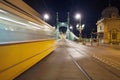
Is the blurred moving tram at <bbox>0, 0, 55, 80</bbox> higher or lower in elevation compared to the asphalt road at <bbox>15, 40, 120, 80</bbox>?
higher

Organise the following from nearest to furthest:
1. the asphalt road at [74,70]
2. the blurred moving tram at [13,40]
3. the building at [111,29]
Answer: the blurred moving tram at [13,40]
the asphalt road at [74,70]
the building at [111,29]

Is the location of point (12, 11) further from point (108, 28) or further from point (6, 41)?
point (108, 28)

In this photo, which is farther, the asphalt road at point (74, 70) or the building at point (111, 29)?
the building at point (111, 29)

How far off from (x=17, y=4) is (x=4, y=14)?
1902mm

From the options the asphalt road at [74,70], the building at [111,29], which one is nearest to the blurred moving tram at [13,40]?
the asphalt road at [74,70]

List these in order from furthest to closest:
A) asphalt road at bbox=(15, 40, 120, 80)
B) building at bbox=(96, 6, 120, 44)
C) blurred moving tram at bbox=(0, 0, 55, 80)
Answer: building at bbox=(96, 6, 120, 44), asphalt road at bbox=(15, 40, 120, 80), blurred moving tram at bbox=(0, 0, 55, 80)

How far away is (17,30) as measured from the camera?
9.05 m

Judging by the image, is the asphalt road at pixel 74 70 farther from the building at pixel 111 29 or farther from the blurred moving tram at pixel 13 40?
the building at pixel 111 29

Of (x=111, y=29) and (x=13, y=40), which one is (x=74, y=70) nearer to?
(x=13, y=40)

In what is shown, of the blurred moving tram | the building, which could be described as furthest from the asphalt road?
the building

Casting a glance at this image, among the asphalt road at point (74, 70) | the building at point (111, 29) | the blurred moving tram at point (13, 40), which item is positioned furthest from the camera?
the building at point (111, 29)

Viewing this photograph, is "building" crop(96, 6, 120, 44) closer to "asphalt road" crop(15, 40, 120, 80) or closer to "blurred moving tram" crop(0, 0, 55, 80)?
"asphalt road" crop(15, 40, 120, 80)

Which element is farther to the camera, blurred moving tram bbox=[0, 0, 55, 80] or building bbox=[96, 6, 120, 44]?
building bbox=[96, 6, 120, 44]

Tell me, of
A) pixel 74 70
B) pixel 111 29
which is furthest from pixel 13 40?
pixel 111 29
